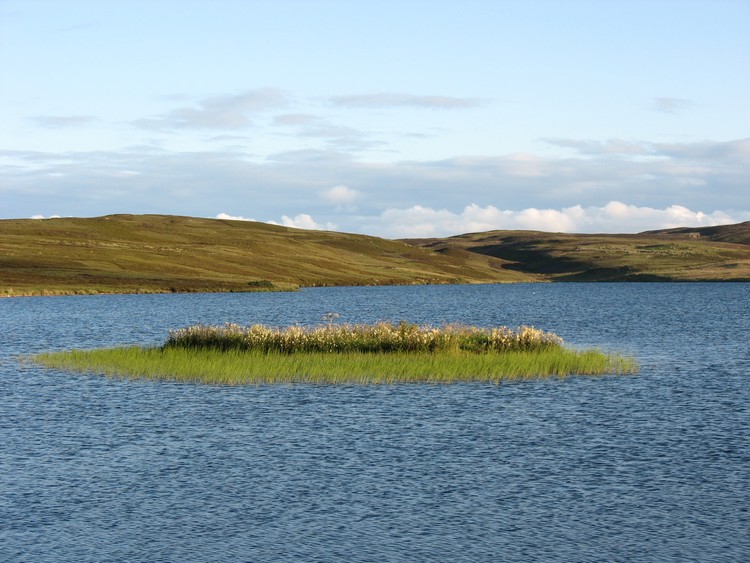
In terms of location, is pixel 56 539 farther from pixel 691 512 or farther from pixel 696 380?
pixel 696 380

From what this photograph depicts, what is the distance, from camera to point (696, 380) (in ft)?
151

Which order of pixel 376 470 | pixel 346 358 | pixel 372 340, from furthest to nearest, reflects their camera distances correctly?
pixel 372 340 < pixel 346 358 < pixel 376 470

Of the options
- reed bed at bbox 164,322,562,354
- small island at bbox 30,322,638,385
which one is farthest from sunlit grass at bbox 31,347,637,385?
reed bed at bbox 164,322,562,354

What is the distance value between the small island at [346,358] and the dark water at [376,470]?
2172 millimetres

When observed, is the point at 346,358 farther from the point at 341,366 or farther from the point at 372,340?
the point at 372,340

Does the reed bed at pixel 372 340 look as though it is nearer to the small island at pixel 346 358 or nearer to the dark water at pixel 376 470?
the small island at pixel 346 358

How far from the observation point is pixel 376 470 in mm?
25703

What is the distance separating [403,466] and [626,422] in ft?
35.7

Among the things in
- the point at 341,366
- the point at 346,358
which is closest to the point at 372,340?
the point at 346,358

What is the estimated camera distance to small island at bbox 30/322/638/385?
44844 millimetres

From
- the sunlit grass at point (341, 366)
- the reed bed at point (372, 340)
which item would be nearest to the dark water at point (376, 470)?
the sunlit grass at point (341, 366)

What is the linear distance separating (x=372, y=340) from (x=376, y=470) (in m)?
25.9

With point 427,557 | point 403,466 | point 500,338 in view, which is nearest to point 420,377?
point 500,338

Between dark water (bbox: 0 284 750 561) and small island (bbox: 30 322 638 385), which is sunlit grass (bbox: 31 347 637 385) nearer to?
small island (bbox: 30 322 638 385)
